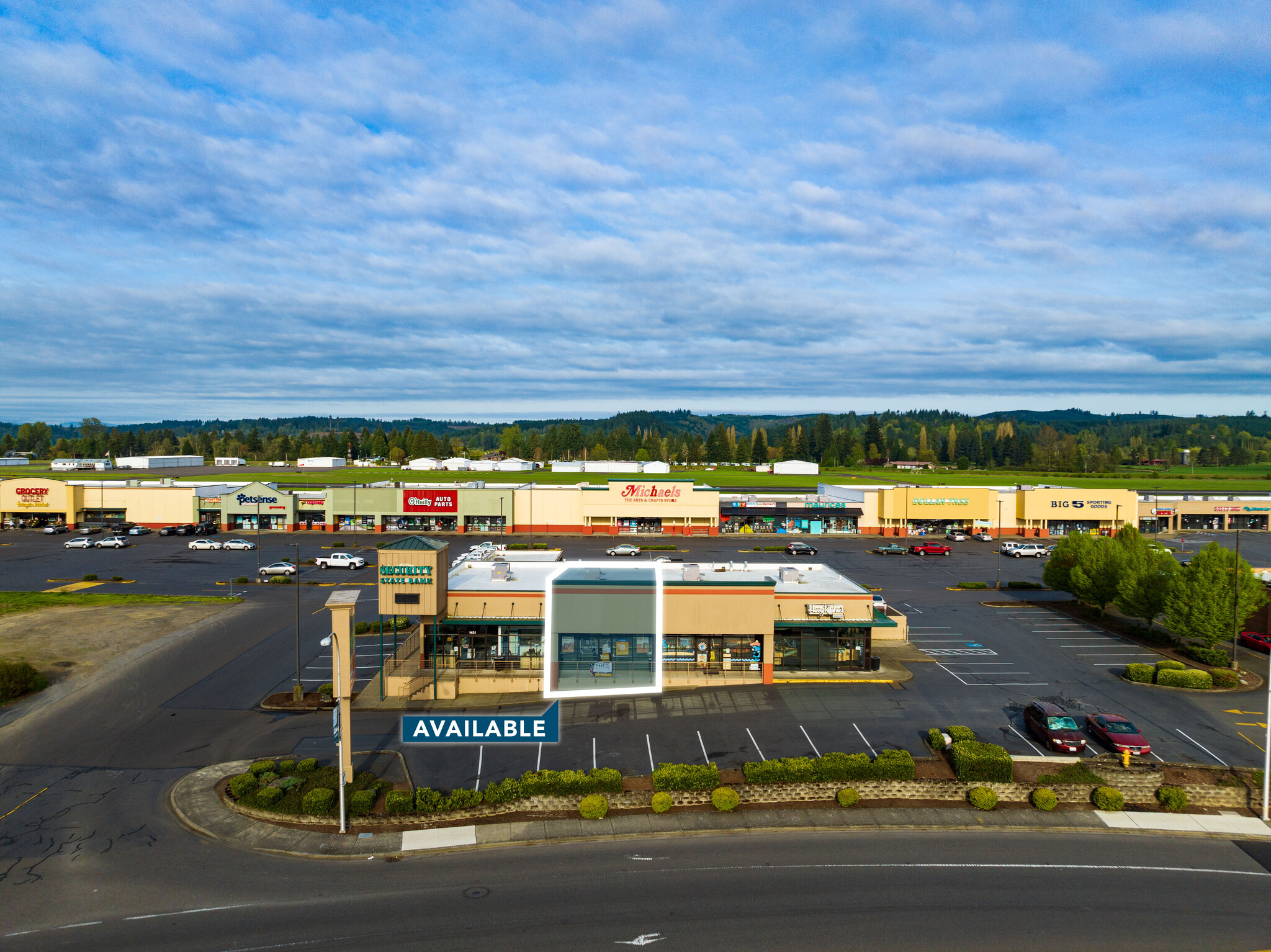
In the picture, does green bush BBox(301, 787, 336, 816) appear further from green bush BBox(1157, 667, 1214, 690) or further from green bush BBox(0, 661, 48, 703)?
green bush BBox(1157, 667, 1214, 690)

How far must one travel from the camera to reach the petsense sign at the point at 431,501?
84.6 metres

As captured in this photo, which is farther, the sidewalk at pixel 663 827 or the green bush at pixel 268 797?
the green bush at pixel 268 797

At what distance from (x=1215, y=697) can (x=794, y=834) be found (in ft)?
82.3

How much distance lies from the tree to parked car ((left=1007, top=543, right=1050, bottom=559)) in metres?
35.3

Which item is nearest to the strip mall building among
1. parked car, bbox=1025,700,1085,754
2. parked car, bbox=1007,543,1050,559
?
parked car, bbox=1007,543,1050,559

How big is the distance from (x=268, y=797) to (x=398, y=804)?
4.25 m

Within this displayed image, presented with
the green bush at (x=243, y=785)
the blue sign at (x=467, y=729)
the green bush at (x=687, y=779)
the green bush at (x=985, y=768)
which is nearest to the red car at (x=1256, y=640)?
the green bush at (x=985, y=768)

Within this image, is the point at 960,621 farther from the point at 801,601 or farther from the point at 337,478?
the point at 337,478

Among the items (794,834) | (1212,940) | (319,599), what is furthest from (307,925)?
(319,599)

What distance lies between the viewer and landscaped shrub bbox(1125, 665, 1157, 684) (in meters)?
33.5

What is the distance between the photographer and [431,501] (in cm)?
8475

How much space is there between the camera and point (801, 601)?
34.8m

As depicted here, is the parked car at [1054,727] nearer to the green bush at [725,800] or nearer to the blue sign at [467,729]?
the green bush at [725,800]

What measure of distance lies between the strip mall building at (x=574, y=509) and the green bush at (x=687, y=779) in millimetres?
63304
